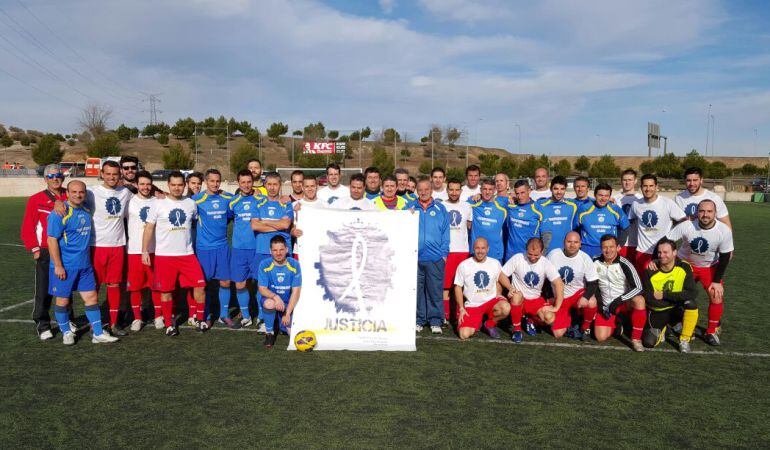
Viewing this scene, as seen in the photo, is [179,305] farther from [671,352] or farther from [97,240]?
[671,352]

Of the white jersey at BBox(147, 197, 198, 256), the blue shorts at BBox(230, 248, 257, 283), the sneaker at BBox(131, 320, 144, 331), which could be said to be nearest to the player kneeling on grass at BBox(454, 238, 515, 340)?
the blue shorts at BBox(230, 248, 257, 283)

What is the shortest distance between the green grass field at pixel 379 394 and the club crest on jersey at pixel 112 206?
4.71 feet

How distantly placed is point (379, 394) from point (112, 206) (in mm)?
3715

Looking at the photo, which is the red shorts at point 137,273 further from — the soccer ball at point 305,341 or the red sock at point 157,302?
the soccer ball at point 305,341

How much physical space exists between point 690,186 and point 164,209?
639 centimetres

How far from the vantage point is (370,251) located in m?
5.60

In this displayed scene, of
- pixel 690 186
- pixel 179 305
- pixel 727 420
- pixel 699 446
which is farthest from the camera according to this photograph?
pixel 179 305

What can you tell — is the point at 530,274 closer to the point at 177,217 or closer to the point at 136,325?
the point at 177,217

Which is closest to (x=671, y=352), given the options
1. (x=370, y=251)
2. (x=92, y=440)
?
(x=370, y=251)

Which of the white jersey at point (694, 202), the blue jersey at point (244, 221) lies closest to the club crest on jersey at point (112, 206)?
the blue jersey at point (244, 221)

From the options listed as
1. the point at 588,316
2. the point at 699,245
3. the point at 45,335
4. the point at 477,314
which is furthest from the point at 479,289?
the point at 45,335

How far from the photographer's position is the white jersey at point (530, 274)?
5891mm

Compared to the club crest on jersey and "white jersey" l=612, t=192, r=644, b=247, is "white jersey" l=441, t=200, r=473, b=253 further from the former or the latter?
the club crest on jersey

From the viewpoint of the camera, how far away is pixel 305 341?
524 centimetres
